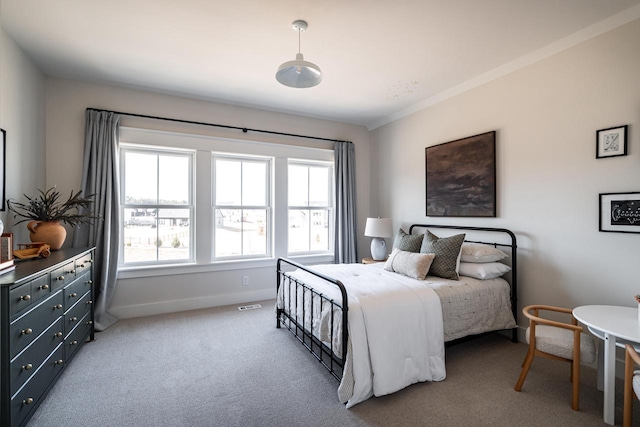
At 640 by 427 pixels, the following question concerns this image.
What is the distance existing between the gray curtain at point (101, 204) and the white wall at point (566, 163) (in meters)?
4.15

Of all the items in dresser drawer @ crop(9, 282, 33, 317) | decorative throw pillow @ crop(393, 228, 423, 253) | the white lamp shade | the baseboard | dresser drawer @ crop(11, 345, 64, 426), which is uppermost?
the white lamp shade

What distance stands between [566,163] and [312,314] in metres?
2.62

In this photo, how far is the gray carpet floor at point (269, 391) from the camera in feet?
6.15

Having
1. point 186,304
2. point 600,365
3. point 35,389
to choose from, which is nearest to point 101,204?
→ point 186,304

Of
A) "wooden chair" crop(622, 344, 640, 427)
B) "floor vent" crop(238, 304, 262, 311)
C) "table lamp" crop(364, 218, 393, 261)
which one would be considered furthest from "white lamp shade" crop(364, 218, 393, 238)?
"wooden chair" crop(622, 344, 640, 427)

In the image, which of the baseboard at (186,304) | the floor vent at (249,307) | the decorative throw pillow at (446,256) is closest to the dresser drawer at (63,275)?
the baseboard at (186,304)

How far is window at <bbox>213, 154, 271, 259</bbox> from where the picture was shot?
13.8 feet

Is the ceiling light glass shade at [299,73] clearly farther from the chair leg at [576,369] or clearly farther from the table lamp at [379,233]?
the chair leg at [576,369]

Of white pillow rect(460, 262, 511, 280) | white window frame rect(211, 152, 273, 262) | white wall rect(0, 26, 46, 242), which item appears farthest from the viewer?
white window frame rect(211, 152, 273, 262)

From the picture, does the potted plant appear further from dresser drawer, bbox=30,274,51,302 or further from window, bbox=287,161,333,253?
window, bbox=287,161,333,253

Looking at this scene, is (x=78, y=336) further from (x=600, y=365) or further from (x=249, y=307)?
(x=600, y=365)

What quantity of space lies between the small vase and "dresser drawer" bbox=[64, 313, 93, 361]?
73 centimetres

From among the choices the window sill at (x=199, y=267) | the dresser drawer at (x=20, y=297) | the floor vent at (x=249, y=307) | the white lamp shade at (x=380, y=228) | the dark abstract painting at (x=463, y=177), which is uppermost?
the dark abstract painting at (x=463, y=177)

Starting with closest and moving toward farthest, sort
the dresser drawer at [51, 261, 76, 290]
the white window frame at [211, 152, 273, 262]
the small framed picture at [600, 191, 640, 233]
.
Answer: the dresser drawer at [51, 261, 76, 290] → the small framed picture at [600, 191, 640, 233] → the white window frame at [211, 152, 273, 262]
